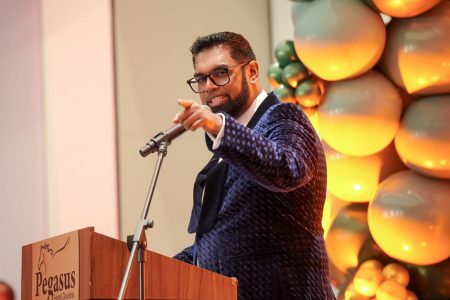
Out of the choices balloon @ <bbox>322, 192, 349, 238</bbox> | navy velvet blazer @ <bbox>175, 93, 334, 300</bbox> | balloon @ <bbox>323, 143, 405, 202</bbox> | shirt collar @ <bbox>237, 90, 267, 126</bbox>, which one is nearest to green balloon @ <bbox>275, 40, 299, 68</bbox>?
balloon @ <bbox>323, 143, 405, 202</bbox>

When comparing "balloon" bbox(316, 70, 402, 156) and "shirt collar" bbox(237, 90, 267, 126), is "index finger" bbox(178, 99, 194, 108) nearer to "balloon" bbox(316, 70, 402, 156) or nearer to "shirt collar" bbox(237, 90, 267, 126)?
"shirt collar" bbox(237, 90, 267, 126)

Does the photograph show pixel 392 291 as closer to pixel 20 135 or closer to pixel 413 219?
pixel 413 219

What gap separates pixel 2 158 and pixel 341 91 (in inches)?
69.1

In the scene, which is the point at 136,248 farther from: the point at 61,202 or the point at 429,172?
the point at 61,202

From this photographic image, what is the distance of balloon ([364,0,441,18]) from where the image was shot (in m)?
2.89

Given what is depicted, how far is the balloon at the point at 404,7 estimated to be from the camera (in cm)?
289

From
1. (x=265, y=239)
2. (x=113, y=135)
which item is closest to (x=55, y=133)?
(x=113, y=135)

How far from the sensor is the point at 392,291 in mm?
2916

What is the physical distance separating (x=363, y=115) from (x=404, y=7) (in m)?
0.41

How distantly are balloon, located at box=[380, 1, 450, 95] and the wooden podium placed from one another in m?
1.31

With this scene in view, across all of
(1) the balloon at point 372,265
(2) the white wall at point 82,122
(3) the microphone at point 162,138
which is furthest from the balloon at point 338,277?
(3) the microphone at point 162,138

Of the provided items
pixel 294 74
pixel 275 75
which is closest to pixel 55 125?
pixel 275 75

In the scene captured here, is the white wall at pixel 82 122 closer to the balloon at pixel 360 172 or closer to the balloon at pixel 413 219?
the balloon at pixel 360 172

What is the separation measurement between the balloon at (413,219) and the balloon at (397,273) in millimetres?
46
